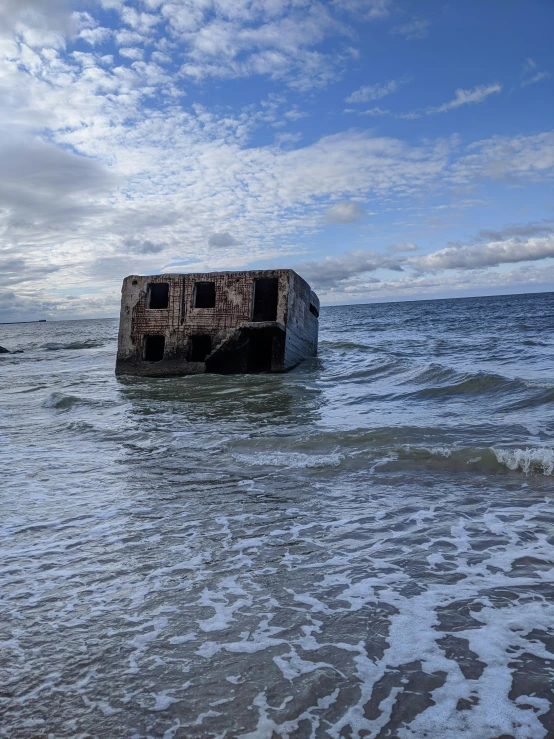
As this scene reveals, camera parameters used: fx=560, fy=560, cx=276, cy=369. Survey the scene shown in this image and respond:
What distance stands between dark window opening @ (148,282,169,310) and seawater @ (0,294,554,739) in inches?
276

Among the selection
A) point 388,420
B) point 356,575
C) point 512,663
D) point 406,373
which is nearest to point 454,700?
point 512,663

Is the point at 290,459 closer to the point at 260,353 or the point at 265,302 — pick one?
the point at 260,353

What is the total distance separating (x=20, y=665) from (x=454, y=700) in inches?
67.6

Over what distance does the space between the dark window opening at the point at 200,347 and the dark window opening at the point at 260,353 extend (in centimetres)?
109

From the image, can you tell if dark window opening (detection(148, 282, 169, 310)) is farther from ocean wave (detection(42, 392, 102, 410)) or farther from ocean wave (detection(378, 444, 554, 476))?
ocean wave (detection(378, 444, 554, 476))

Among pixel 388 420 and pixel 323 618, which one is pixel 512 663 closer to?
pixel 323 618

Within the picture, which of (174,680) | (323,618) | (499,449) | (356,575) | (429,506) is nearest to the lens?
(174,680)

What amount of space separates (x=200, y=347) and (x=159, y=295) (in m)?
1.70

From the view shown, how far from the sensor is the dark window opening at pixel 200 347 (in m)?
13.2

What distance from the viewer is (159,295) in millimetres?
13742

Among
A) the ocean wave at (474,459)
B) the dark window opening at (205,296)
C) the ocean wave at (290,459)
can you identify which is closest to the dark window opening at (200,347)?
the dark window opening at (205,296)

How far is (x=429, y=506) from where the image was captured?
4215 millimetres

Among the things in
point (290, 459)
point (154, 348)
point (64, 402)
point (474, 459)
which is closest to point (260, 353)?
point (154, 348)

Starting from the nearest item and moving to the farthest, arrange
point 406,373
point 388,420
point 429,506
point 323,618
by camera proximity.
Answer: point 323,618
point 429,506
point 388,420
point 406,373
